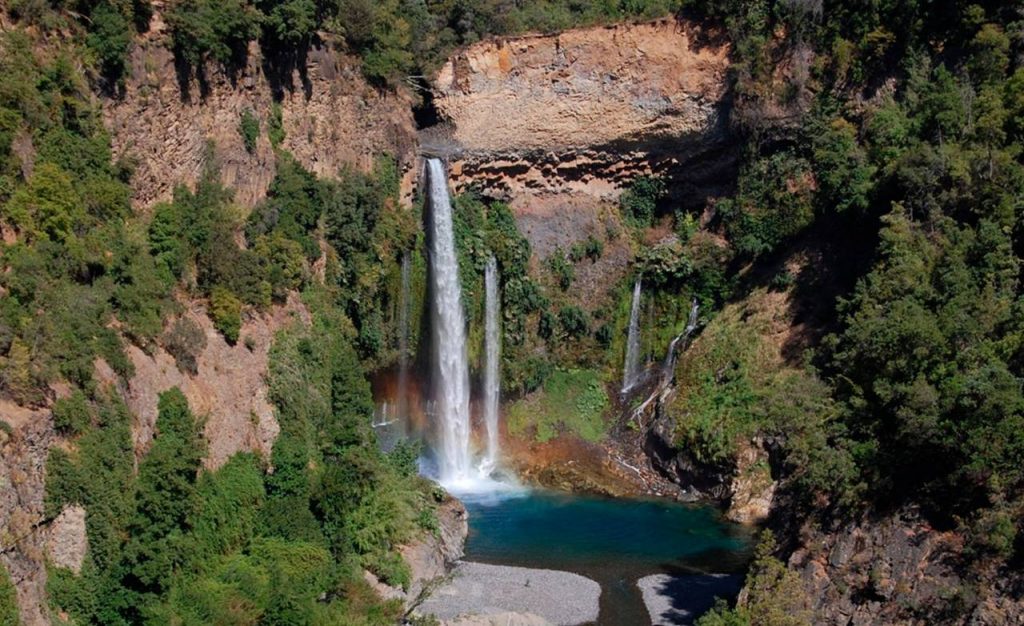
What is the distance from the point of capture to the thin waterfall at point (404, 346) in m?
41.4

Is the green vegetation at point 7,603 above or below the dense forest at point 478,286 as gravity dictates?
below

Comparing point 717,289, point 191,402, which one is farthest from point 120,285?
point 717,289

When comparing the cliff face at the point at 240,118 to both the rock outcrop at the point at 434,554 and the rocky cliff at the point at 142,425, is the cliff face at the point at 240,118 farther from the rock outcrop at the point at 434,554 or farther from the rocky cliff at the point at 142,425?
the rock outcrop at the point at 434,554

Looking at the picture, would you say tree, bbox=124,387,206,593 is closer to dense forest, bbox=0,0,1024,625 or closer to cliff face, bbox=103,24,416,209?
dense forest, bbox=0,0,1024,625

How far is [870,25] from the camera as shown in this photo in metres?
40.2

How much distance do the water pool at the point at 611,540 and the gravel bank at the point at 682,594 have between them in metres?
0.08

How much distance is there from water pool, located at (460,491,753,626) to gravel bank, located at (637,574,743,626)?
0.26ft

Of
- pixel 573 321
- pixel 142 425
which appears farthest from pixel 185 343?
pixel 573 321

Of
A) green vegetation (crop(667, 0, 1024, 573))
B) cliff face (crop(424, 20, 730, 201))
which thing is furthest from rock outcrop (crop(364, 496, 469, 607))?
cliff face (crop(424, 20, 730, 201))

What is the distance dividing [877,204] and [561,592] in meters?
15.5

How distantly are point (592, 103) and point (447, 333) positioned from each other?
9650mm

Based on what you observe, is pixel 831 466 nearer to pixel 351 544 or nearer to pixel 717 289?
pixel 351 544

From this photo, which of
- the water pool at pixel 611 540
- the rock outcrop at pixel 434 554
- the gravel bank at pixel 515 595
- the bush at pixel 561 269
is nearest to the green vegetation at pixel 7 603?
the rock outcrop at pixel 434 554

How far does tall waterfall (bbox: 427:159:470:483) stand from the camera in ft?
137
